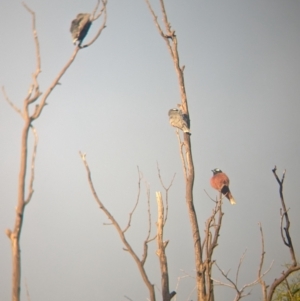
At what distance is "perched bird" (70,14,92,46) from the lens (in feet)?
6.09

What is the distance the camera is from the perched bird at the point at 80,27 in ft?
6.09

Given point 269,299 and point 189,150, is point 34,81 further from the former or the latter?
point 269,299

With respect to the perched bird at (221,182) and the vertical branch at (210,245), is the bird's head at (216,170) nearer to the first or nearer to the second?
the perched bird at (221,182)

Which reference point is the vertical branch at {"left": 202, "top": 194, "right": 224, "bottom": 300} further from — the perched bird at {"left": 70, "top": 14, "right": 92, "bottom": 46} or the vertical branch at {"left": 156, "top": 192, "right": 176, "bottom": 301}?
the perched bird at {"left": 70, "top": 14, "right": 92, "bottom": 46}

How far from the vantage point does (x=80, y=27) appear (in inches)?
74.3

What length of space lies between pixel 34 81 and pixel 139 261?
78 centimetres

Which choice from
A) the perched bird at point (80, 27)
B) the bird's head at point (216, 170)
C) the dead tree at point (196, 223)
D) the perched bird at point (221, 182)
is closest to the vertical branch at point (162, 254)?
the dead tree at point (196, 223)

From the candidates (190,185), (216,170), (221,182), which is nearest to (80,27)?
(190,185)

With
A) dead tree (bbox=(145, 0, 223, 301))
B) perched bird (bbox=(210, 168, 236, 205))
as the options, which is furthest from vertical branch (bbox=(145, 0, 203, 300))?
perched bird (bbox=(210, 168, 236, 205))

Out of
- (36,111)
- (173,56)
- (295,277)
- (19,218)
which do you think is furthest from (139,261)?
(295,277)

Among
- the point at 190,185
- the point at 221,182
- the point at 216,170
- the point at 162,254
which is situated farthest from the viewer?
the point at 216,170

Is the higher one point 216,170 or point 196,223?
point 216,170

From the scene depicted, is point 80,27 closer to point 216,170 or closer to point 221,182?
point 221,182

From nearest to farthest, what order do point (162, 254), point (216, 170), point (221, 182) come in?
point (162, 254) → point (221, 182) → point (216, 170)
